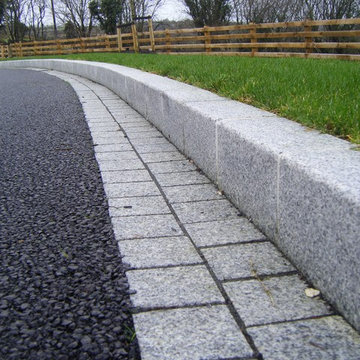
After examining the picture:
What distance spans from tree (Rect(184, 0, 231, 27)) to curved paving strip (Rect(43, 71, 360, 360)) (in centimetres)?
2075

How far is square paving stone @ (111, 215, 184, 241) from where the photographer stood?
2.64 metres

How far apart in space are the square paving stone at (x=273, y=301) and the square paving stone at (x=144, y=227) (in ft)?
2.21

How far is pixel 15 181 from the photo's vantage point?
148 inches

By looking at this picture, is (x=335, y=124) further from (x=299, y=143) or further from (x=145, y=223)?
(x=145, y=223)

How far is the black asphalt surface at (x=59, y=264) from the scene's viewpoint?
1746 mm

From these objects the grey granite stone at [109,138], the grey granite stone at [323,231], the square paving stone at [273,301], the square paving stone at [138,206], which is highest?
the grey granite stone at [323,231]

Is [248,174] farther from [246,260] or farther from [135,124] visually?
[135,124]

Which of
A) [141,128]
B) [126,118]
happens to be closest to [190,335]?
[141,128]

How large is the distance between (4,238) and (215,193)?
1336mm

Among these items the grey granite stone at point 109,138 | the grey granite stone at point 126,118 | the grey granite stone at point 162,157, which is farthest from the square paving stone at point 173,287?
the grey granite stone at point 126,118

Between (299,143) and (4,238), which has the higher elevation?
(299,143)

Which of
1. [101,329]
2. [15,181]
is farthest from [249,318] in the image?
[15,181]

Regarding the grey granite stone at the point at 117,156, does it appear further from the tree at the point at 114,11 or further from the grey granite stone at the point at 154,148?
the tree at the point at 114,11

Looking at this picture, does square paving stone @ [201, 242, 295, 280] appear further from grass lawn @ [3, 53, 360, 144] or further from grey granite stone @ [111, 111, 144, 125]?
grey granite stone @ [111, 111, 144, 125]
